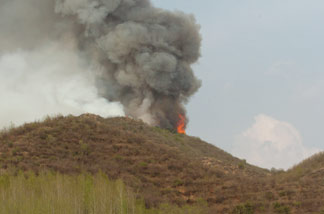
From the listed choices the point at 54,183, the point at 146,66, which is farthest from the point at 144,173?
the point at 146,66

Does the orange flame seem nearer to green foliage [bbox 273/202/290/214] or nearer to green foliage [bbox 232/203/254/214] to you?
green foliage [bbox 232/203/254/214]

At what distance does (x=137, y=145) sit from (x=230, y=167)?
22.2 ft

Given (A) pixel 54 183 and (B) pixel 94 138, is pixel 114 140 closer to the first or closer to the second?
(B) pixel 94 138

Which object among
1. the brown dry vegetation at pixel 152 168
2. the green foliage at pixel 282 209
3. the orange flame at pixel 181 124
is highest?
the orange flame at pixel 181 124

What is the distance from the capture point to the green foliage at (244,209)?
51.2 ft

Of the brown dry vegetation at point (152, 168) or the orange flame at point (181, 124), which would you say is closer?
the brown dry vegetation at point (152, 168)

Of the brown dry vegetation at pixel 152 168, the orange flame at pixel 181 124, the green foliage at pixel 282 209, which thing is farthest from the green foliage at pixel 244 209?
the orange flame at pixel 181 124

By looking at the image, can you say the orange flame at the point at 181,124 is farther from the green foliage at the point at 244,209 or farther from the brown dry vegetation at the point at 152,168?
the green foliage at the point at 244,209

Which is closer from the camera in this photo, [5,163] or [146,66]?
[5,163]

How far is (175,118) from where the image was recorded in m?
47.5

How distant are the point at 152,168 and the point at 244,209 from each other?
744 cm

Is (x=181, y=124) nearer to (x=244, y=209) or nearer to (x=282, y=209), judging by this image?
(x=244, y=209)

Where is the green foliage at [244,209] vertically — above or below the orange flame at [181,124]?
below

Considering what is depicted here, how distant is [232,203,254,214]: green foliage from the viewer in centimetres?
1560
